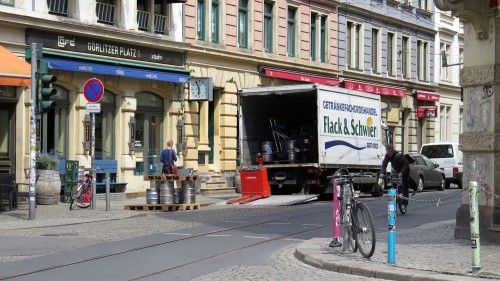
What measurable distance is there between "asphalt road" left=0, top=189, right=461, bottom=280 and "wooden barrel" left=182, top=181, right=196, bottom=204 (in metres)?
1.04

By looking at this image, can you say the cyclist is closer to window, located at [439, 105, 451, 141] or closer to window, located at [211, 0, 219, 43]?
window, located at [211, 0, 219, 43]

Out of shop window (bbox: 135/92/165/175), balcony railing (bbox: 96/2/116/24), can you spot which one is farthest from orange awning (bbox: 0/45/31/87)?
shop window (bbox: 135/92/165/175)

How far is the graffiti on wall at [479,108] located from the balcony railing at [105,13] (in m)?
15.4

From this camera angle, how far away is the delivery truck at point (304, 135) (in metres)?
26.0

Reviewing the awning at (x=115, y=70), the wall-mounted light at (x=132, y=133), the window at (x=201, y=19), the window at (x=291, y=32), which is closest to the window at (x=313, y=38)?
the window at (x=291, y=32)

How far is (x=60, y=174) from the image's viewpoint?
2562cm

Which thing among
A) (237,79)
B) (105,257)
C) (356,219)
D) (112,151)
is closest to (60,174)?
(112,151)

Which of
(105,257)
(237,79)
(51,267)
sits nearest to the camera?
(51,267)

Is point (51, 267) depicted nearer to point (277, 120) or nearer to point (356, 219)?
point (356, 219)

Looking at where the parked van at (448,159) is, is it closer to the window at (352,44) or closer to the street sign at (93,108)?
the window at (352,44)

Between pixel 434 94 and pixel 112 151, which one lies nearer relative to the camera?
pixel 112 151

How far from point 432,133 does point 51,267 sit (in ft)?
132

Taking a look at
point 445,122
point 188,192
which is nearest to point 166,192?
point 188,192

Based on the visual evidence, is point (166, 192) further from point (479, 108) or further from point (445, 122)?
point (445, 122)
